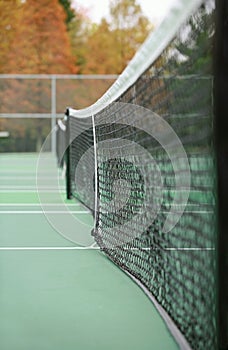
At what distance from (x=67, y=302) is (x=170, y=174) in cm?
67

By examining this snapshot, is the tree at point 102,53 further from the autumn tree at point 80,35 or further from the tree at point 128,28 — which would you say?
the autumn tree at point 80,35

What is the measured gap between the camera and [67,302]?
10.0 ft

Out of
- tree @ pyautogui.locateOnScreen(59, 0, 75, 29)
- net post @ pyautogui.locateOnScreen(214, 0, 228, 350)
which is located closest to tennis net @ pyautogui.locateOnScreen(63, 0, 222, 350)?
net post @ pyautogui.locateOnScreen(214, 0, 228, 350)

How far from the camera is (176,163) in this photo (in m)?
2.65

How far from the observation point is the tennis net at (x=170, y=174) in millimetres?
2080

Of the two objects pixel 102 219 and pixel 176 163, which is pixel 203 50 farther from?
pixel 102 219

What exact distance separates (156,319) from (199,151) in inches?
30.3

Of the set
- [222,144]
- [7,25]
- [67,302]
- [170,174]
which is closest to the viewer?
[222,144]

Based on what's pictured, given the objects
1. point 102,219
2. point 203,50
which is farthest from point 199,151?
point 102,219

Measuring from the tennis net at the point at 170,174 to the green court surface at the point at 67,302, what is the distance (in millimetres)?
82

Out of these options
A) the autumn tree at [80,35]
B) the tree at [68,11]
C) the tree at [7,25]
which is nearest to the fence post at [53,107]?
the tree at [7,25]

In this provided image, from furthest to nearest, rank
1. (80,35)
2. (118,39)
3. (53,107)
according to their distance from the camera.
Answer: (80,35)
(118,39)
(53,107)

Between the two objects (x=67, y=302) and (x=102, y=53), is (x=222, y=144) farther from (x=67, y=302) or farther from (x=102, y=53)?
(x=102, y=53)

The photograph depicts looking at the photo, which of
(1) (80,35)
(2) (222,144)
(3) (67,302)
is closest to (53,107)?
(1) (80,35)
